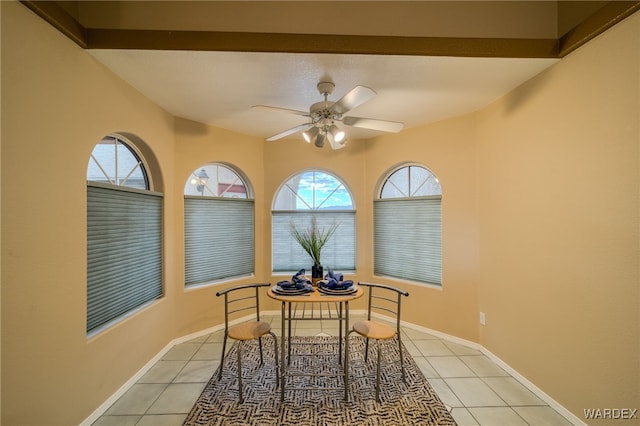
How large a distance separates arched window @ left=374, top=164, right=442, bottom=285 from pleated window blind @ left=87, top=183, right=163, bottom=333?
2846mm

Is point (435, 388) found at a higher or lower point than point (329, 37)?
lower

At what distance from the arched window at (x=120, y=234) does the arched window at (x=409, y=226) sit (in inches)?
113

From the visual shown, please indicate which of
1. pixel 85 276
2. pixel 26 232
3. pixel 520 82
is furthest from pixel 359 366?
pixel 520 82

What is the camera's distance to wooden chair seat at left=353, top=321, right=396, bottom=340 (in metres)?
2.06

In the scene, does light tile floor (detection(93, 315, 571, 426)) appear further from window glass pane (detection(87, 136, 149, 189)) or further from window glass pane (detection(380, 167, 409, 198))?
window glass pane (detection(380, 167, 409, 198))

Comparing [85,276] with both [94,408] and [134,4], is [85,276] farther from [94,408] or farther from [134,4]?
[134,4]

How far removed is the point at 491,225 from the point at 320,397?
2.35 meters

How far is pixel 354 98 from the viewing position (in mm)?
1709

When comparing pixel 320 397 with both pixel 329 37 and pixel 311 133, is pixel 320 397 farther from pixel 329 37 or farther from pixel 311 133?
pixel 329 37

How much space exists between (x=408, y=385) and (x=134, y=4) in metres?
3.73

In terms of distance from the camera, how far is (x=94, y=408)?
188 centimetres

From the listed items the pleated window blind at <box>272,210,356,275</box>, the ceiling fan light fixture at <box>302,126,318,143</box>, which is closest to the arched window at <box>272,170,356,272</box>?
the pleated window blind at <box>272,210,356,275</box>

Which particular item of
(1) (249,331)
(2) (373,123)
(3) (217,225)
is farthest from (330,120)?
(3) (217,225)

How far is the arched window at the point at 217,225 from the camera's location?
318 centimetres
